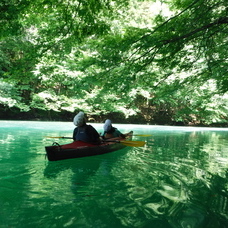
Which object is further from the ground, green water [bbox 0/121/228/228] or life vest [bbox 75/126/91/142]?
life vest [bbox 75/126/91/142]

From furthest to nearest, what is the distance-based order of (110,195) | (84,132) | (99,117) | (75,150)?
(99,117) → (84,132) → (75,150) → (110,195)

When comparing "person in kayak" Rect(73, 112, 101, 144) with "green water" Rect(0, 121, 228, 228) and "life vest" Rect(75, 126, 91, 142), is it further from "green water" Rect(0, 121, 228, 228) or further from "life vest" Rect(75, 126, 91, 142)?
"green water" Rect(0, 121, 228, 228)

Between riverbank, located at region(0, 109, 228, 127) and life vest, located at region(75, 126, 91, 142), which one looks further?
riverbank, located at region(0, 109, 228, 127)

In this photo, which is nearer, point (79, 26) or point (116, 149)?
point (79, 26)

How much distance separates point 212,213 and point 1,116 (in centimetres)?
2159

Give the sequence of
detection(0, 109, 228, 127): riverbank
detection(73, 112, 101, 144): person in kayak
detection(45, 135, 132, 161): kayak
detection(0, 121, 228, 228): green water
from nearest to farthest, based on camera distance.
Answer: detection(0, 121, 228, 228): green water
detection(45, 135, 132, 161): kayak
detection(73, 112, 101, 144): person in kayak
detection(0, 109, 228, 127): riverbank

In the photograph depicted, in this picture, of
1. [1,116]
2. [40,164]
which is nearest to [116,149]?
[40,164]

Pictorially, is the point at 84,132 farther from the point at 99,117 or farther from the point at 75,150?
the point at 99,117

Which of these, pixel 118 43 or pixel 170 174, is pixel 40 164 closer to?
pixel 170 174

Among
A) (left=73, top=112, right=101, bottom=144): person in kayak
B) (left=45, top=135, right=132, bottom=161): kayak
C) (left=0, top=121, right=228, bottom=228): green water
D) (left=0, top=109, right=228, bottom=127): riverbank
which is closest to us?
(left=0, top=121, right=228, bottom=228): green water

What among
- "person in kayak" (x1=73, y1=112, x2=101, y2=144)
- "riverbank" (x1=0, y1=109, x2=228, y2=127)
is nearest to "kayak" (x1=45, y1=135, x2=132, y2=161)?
"person in kayak" (x1=73, y1=112, x2=101, y2=144)

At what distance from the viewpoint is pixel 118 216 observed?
2381 mm

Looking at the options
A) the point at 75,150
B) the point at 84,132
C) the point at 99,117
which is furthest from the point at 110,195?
the point at 99,117

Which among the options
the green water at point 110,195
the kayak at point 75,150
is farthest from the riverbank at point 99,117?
the green water at point 110,195
